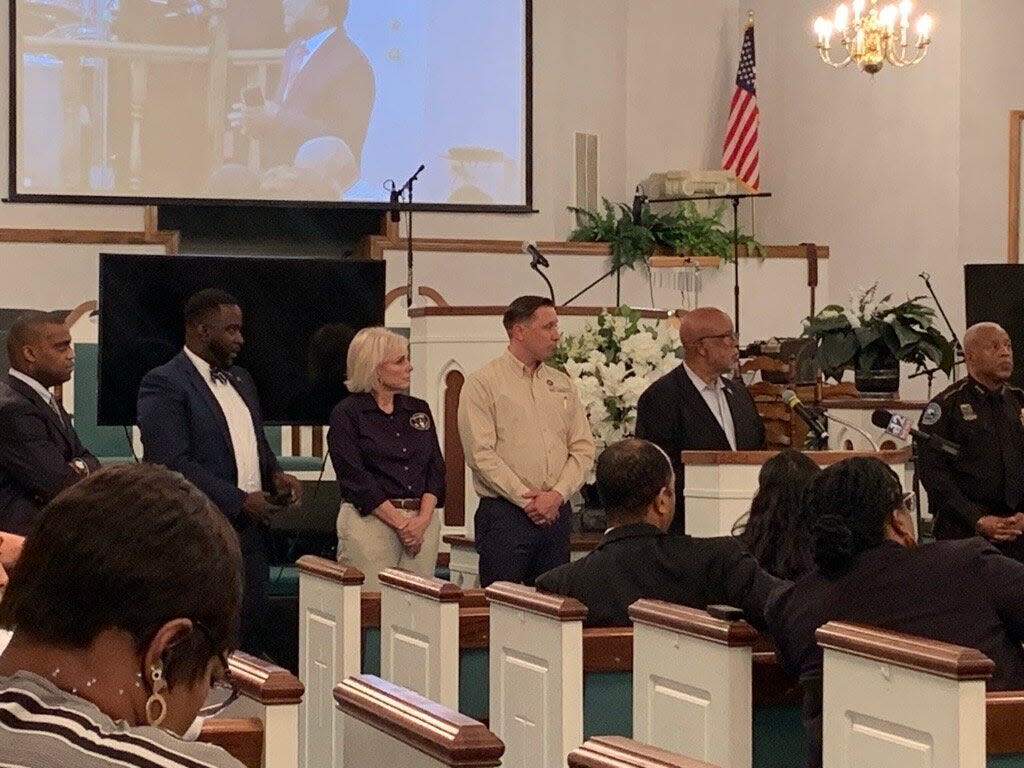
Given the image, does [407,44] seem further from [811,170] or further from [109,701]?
[109,701]

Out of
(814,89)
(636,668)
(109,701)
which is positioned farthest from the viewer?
(814,89)

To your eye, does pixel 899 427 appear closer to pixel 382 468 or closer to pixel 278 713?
pixel 382 468

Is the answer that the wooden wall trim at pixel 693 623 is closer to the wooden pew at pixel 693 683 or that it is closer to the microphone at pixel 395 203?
the wooden pew at pixel 693 683

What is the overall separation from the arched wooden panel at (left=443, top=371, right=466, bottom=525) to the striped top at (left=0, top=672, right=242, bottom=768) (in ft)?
19.9

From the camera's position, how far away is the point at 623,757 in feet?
6.89

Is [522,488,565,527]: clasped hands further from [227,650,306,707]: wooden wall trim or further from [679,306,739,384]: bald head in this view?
[227,650,306,707]: wooden wall trim

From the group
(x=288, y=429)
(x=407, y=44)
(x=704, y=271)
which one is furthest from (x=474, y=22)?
(x=288, y=429)

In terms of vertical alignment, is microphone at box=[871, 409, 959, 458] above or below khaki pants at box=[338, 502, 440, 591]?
above

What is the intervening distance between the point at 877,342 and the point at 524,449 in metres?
2.86

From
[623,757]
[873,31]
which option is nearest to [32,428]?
[623,757]

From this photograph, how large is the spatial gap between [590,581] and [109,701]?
107 inches

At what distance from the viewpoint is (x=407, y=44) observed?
1330 cm

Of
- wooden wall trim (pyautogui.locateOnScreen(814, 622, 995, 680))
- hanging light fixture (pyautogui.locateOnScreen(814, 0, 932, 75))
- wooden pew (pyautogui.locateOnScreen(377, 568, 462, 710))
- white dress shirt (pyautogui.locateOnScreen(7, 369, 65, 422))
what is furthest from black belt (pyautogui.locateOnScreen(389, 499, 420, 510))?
hanging light fixture (pyautogui.locateOnScreen(814, 0, 932, 75))

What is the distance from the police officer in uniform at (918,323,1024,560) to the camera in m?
6.70
